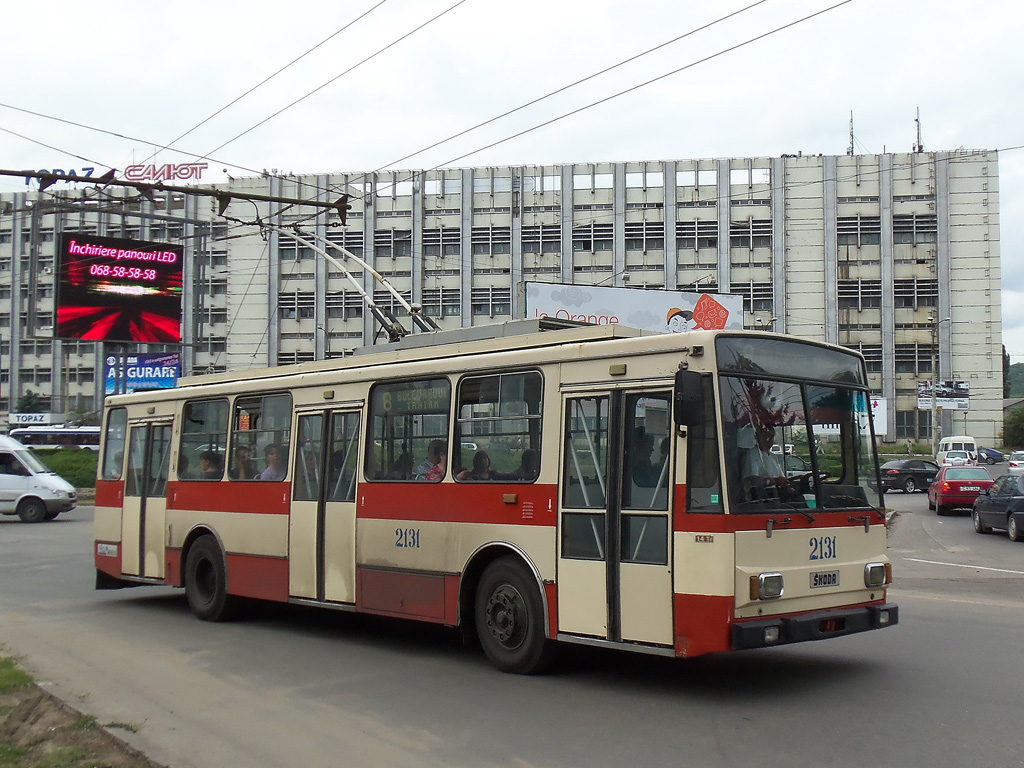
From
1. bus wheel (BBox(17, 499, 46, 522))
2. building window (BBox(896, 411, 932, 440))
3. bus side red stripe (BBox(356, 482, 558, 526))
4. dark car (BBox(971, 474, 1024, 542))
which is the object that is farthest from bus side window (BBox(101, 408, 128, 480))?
building window (BBox(896, 411, 932, 440))

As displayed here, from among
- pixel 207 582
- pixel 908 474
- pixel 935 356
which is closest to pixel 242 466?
pixel 207 582

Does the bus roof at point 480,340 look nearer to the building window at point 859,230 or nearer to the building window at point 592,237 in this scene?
the building window at point 592,237

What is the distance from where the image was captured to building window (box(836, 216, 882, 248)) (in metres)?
72.9

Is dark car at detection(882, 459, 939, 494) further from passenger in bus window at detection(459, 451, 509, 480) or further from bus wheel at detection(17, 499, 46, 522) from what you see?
passenger in bus window at detection(459, 451, 509, 480)

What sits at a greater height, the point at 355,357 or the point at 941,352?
the point at 941,352

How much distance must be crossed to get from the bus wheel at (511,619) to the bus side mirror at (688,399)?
1983 millimetres

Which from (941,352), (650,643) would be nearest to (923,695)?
(650,643)

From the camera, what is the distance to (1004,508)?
2238cm

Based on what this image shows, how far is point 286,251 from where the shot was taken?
257 feet

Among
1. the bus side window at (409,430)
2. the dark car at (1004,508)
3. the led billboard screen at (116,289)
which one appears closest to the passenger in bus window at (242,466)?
the bus side window at (409,430)

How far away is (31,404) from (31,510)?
60.9 m

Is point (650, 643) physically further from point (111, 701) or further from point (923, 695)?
point (111, 701)

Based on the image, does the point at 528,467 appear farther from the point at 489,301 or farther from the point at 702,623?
the point at 489,301

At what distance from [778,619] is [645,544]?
3.44 ft
